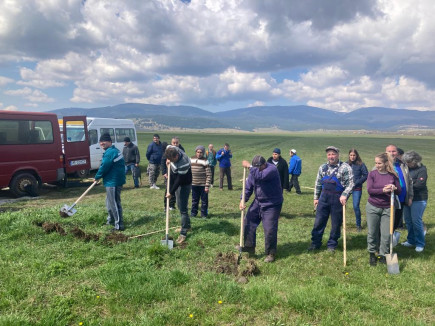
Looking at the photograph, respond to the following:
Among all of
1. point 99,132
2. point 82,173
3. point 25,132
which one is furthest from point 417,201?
point 99,132

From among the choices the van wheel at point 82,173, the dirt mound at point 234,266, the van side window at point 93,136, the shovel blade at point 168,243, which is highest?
the van side window at point 93,136

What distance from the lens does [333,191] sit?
615cm

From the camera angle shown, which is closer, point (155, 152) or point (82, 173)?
point (155, 152)

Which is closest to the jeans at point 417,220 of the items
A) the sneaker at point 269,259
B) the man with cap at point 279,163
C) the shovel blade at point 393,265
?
the shovel blade at point 393,265

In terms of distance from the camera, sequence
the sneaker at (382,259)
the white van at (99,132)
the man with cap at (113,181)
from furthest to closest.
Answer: the white van at (99,132)
the man with cap at (113,181)
the sneaker at (382,259)

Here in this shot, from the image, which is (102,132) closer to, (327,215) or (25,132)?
(25,132)

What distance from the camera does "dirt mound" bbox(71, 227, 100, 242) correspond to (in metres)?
6.39

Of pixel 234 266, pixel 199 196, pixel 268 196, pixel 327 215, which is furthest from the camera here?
pixel 199 196

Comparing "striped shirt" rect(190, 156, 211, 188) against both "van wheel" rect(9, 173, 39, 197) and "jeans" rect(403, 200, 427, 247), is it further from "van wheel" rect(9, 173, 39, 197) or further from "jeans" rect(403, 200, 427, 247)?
"van wheel" rect(9, 173, 39, 197)

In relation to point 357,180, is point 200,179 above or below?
above

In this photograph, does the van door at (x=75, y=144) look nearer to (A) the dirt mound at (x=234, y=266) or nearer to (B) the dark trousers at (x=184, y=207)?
(B) the dark trousers at (x=184, y=207)

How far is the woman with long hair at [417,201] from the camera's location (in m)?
6.41

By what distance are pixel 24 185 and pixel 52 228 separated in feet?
18.9

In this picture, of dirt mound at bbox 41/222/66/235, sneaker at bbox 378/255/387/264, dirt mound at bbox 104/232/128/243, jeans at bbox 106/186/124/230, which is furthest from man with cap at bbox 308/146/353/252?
dirt mound at bbox 41/222/66/235
